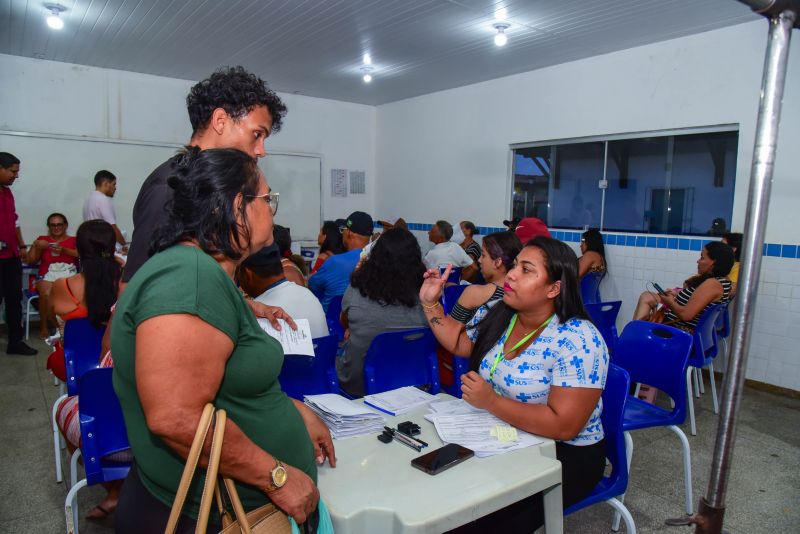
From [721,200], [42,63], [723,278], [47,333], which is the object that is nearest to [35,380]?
[47,333]

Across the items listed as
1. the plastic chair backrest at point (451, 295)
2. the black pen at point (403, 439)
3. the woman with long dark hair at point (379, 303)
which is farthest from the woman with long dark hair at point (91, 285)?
the plastic chair backrest at point (451, 295)

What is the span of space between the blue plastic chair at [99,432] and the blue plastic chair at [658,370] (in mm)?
1926

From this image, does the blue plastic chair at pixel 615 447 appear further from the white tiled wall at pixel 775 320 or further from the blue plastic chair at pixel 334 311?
the white tiled wall at pixel 775 320

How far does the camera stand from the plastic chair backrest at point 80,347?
256cm

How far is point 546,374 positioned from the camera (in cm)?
175

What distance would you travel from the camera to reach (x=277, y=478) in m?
1.04

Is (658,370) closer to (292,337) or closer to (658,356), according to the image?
(658,356)

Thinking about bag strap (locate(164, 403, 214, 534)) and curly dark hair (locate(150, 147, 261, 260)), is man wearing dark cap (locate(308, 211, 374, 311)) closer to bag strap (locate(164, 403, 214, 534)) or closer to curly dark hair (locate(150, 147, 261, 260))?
curly dark hair (locate(150, 147, 261, 260))

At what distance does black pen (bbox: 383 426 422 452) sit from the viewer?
1.45 meters

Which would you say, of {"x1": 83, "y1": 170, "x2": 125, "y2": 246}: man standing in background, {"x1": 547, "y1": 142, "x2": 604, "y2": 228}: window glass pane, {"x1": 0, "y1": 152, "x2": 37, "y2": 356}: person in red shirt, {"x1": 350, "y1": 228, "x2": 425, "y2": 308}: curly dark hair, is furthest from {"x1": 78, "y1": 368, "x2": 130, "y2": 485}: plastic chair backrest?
{"x1": 547, "y1": 142, "x2": 604, "y2": 228}: window glass pane

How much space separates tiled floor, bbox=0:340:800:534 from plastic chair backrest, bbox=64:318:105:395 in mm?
576

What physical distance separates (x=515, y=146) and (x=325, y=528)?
5.82 meters

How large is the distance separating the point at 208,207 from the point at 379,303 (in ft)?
5.72

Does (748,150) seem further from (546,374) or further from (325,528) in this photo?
(325,528)
